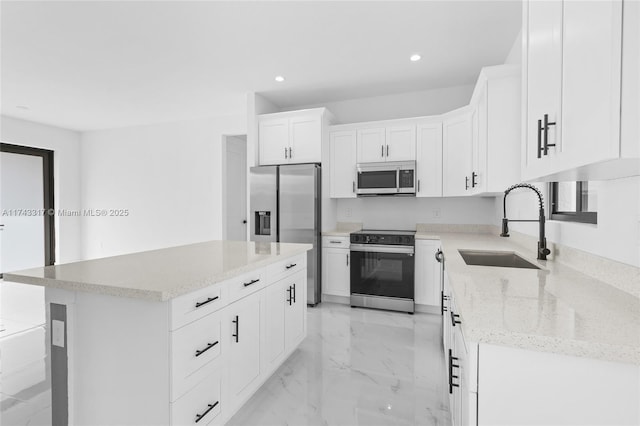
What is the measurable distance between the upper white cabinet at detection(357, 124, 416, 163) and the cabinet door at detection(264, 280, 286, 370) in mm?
2282

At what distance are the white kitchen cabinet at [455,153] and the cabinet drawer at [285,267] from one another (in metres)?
2.04

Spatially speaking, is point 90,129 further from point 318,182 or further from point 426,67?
point 426,67

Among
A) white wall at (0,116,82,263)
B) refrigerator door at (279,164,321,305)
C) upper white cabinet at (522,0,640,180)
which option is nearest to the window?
upper white cabinet at (522,0,640,180)

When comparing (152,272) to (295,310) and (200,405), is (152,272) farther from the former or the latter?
(295,310)

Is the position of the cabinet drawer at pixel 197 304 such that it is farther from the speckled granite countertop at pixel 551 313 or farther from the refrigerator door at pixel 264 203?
the refrigerator door at pixel 264 203

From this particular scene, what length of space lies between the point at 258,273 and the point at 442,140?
2.81 meters

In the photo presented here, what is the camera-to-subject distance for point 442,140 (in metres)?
3.72

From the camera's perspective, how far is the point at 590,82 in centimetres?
83

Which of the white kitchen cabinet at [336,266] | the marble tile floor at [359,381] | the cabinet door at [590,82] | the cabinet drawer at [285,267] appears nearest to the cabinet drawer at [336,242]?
the white kitchen cabinet at [336,266]

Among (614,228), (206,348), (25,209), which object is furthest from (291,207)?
(25,209)

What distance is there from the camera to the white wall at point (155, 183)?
17.8 ft

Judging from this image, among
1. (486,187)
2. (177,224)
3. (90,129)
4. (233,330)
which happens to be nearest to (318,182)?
(486,187)

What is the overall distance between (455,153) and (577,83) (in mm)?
2876

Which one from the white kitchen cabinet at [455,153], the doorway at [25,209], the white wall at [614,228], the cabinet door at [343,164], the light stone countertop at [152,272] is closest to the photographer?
the white wall at [614,228]
